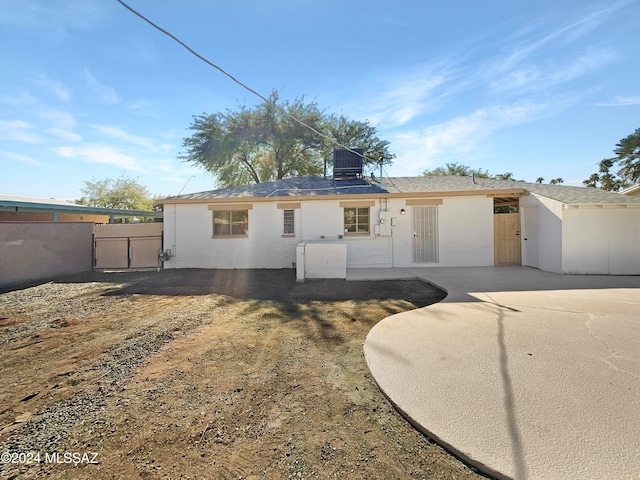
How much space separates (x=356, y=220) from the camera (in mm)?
10500

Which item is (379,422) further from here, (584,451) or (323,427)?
Answer: (584,451)

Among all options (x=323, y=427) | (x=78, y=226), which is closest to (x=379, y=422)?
(x=323, y=427)

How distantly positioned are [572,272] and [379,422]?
30.8 feet

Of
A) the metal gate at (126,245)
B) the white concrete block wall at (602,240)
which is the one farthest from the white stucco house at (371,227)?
the metal gate at (126,245)

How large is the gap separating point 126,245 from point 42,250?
2460mm

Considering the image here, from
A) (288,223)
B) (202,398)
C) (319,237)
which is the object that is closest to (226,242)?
(288,223)

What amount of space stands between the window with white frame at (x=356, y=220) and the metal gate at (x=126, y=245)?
24.9 ft

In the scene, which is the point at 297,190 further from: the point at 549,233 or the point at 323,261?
the point at 549,233

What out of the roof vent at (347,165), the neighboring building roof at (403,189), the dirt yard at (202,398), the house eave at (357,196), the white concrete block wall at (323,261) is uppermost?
the roof vent at (347,165)

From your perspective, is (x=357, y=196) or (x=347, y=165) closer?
(x=357, y=196)

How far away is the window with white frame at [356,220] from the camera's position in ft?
34.3

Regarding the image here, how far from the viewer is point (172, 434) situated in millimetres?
2268

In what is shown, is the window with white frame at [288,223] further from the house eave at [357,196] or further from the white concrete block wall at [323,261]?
the white concrete block wall at [323,261]

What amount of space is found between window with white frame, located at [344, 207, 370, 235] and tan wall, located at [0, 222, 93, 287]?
34.0ft
